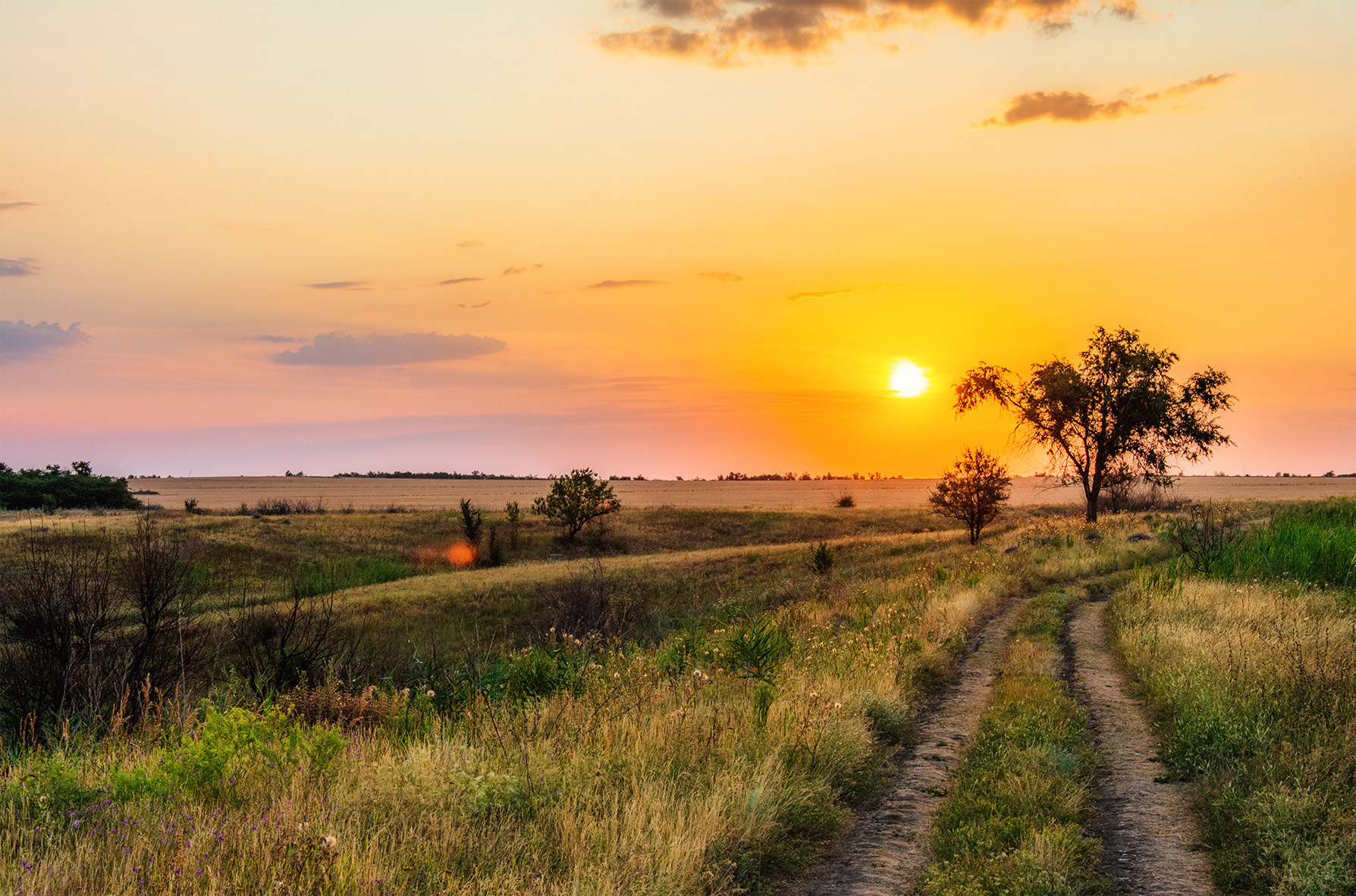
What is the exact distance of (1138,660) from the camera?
1179 cm

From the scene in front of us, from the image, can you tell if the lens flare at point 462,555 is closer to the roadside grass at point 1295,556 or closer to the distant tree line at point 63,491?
the distant tree line at point 63,491

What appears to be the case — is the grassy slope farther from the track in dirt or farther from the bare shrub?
the bare shrub

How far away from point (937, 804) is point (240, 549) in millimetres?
43539

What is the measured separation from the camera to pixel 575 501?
5472cm

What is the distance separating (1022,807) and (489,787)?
4.33 m

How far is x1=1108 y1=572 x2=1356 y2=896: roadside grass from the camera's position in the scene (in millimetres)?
5762

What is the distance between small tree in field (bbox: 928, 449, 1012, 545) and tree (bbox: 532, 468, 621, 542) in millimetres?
22968

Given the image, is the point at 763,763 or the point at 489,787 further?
the point at 763,763

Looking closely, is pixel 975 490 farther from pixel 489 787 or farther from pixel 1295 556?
pixel 489 787

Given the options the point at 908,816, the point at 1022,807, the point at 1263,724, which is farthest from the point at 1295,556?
the point at 908,816

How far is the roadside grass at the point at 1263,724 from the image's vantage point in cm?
576

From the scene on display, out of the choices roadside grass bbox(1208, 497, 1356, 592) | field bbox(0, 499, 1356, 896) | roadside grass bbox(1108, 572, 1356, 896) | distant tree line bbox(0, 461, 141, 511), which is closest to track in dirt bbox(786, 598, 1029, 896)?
field bbox(0, 499, 1356, 896)

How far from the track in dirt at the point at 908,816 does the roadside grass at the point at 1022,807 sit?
0.18 metres

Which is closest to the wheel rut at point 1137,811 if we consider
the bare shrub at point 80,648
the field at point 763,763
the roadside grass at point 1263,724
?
the field at point 763,763
